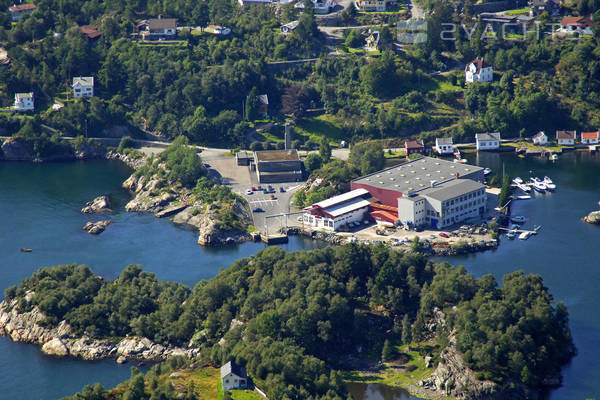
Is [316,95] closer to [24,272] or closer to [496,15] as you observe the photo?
[496,15]

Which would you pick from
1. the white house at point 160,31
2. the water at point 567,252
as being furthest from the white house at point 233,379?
the white house at point 160,31

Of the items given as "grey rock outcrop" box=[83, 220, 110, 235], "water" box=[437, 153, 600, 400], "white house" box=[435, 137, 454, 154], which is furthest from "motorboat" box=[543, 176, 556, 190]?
"grey rock outcrop" box=[83, 220, 110, 235]

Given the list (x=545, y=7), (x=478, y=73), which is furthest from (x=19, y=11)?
(x=545, y=7)

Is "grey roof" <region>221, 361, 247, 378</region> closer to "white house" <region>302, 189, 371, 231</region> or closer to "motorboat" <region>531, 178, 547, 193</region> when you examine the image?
"white house" <region>302, 189, 371, 231</region>

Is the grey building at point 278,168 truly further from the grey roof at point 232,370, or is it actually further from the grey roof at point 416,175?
the grey roof at point 232,370

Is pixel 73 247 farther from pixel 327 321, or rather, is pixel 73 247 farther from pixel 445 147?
pixel 445 147

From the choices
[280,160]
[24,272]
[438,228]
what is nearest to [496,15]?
[280,160]
